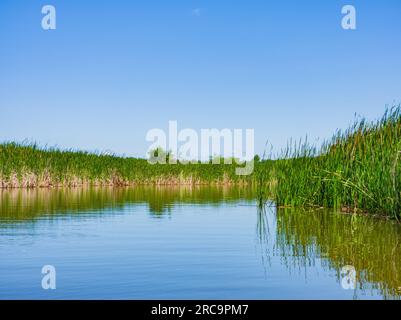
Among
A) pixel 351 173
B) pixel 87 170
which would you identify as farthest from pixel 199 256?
pixel 87 170

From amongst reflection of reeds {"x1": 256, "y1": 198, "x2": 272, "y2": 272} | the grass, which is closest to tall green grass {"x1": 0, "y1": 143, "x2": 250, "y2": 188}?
the grass

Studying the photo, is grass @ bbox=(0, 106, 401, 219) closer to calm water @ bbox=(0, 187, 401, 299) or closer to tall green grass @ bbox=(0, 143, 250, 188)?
calm water @ bbox=(0, 187, 401, 299)

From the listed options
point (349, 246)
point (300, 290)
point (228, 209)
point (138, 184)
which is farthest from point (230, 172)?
point (300, 290)

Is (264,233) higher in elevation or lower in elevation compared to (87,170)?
lower

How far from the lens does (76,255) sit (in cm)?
768

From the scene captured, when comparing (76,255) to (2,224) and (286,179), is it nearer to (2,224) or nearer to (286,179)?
(2,224)

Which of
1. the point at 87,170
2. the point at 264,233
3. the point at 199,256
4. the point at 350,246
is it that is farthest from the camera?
the point at 87,170

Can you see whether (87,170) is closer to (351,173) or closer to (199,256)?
(351,173)

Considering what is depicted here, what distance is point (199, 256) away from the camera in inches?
300

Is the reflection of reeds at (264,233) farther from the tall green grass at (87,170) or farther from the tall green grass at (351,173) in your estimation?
the tall green grass at (87,170)

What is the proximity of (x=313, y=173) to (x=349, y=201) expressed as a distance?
1237mm

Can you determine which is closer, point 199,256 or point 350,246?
point 199,256

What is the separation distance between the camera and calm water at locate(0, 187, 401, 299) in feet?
18.3

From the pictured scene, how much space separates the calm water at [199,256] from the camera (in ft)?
18.3
